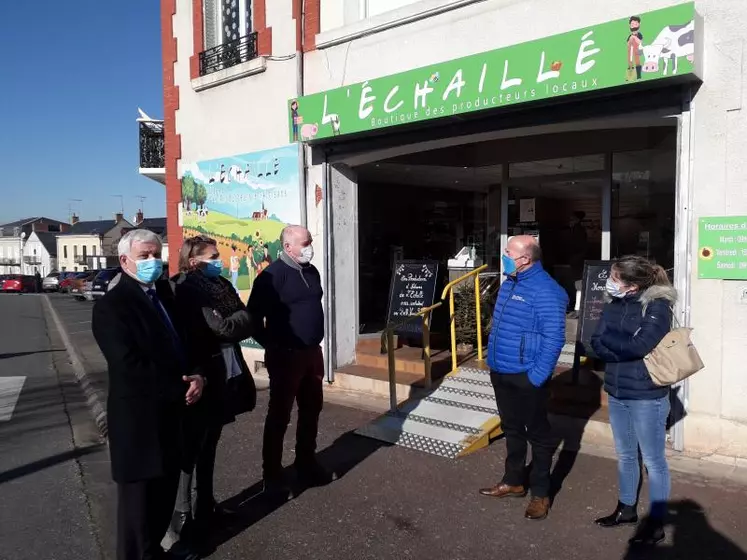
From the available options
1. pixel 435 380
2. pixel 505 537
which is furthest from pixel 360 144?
pixel 505 537

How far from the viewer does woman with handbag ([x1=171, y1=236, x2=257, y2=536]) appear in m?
3.49

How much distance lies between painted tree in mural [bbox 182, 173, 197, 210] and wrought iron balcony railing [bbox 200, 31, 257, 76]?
162 cm

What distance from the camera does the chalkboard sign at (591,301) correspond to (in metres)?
5.98

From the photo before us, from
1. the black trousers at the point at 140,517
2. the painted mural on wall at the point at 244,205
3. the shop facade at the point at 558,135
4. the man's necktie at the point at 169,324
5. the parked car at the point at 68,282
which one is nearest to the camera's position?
the black trousers at the point at 140,517

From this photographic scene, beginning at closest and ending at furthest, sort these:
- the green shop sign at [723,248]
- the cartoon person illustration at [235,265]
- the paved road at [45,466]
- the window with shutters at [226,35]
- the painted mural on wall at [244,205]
Answer: the paved road at [45,466] < the green shop sign at [723,248] < the painted mural on wall at [244,205] < the window with shutters at [226,35] < the cartoon person illustration at [235,265]

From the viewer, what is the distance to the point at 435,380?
6945 mm

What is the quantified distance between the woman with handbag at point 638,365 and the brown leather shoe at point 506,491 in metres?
0.81

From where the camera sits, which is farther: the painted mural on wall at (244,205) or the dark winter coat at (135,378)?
the painted mural on wall at (244,205)

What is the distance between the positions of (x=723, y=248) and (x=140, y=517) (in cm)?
454

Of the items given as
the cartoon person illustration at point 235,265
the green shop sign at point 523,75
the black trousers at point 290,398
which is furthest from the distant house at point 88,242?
the black trousers at point 290,398

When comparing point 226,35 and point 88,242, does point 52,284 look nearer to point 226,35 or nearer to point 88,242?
point 88,242

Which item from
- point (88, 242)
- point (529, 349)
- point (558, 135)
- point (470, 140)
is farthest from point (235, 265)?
point (88, 242)

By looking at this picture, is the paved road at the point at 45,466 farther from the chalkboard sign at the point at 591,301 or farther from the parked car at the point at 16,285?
the parked car at the point at 16,285

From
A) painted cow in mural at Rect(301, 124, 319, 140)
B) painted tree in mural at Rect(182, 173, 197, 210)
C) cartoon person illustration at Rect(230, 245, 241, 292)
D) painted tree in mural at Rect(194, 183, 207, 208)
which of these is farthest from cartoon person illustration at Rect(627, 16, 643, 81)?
painted tree in mural at Rect(182, 173, 197, 210)
